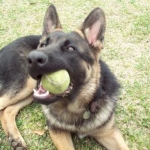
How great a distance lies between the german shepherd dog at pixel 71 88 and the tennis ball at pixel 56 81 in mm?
64

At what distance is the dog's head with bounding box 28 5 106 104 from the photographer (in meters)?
2.70

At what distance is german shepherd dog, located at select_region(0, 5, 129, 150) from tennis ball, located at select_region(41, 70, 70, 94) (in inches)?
2.5

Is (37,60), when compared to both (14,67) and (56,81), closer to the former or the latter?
(56,81)

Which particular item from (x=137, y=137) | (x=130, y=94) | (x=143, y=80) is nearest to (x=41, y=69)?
(x=137, y=137)

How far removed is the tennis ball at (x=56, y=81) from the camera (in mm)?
2793

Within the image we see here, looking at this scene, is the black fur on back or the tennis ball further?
the black fur on back

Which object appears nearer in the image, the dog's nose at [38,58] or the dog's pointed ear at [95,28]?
the dog's nose at [38,58]

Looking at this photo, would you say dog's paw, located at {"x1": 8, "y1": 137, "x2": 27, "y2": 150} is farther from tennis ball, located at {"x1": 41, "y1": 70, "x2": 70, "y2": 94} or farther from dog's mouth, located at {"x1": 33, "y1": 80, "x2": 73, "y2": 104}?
tennis ball, located at {"x1": 41, "y1": 70, "x2": 70, "y2": 94}

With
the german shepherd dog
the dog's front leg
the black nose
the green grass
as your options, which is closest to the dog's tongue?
the german shepherd dog

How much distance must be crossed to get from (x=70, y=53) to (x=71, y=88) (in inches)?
15.6

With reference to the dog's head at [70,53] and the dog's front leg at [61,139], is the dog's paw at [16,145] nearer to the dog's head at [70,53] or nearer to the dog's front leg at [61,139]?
the dog's front leg at [61,139]

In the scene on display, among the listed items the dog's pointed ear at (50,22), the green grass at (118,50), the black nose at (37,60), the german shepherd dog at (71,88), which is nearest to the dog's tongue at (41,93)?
the german shepherd dog at (71,88)

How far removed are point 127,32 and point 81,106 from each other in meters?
3.06

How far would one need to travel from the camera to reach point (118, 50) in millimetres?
5492
